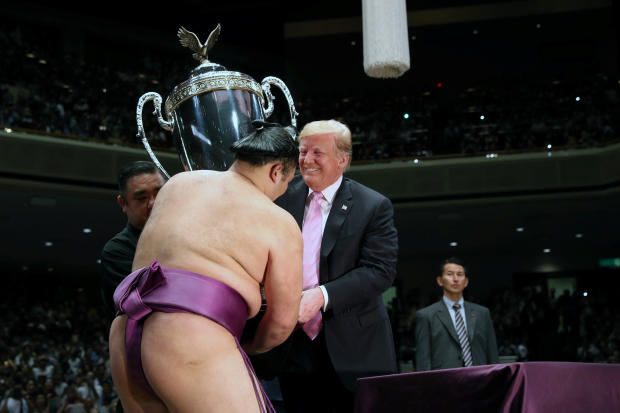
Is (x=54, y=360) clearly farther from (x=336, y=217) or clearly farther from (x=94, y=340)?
(x=336, y=217)

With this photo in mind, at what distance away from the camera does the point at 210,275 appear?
5.02ft

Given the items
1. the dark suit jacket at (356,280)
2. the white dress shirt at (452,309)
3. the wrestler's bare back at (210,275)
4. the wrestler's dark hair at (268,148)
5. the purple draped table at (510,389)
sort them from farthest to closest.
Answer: the white dress shirt at (452,309) → the dark suit jacket at (356,280) → the wrestler's dark hair at (268,148) → the purple draped table at (510,389) → the wrestler's bare back at (210,275)

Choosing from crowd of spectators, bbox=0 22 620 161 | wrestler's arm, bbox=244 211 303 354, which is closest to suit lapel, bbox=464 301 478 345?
wrestler's arm, bbox=244 211 303 354

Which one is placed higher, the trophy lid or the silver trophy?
the trophy lid

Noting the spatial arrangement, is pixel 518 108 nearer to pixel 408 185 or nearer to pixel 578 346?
pixel 408 185

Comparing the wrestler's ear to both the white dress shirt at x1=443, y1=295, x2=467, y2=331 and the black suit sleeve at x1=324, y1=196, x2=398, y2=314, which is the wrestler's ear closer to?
the black suit sleeve at x1=324, y1=196, x2=398, y2=314

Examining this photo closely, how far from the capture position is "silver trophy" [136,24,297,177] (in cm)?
207

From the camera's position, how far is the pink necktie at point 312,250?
221 cm

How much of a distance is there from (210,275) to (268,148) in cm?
37

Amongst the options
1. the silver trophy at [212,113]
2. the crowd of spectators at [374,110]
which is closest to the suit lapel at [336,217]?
the silver trophy at [212,113]

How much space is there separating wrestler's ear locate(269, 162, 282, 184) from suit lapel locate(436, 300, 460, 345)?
2.81 meters

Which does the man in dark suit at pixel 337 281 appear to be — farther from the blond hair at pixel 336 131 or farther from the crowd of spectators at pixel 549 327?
the crowd of spectators at pixel 549 327

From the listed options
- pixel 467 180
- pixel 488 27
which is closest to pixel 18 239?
pixel 467 180

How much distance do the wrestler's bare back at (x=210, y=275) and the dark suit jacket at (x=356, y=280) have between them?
1.57ft
